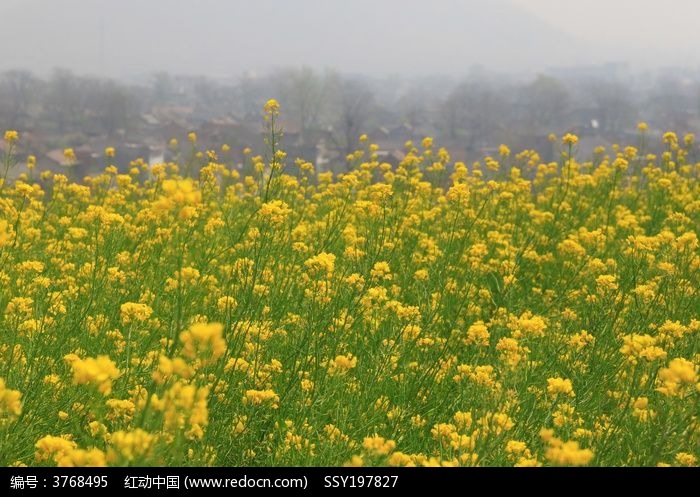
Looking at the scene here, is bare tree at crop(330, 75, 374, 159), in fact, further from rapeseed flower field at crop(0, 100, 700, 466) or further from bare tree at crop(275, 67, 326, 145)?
rapeseed flower field at crop(0, 100, 700, 466)

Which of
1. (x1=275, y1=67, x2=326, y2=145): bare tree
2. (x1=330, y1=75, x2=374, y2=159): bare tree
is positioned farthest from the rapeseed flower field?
(x1=275, y1=67, x2=326, y2=145): bare tree

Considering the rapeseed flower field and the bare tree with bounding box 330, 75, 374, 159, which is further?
the bare tree with bounding box 330, 75, 374, 159

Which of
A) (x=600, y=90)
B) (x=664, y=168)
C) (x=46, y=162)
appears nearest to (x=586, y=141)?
(x=600, y=90)

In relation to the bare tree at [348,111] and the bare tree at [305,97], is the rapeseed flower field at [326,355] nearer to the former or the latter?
the bare tree at [348,111]

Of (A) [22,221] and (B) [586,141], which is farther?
(B) [586,141]

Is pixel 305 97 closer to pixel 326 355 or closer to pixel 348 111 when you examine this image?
pixel 348 111

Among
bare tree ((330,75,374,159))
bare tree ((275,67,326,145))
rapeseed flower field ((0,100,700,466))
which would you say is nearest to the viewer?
rapeseed flower field ((0,100,700,466))

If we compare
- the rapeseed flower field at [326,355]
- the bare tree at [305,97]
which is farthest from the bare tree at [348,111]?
the rapeseed flower field at [326,355]

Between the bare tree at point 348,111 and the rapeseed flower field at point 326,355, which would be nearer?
the rapeseed flower field at point 326,355

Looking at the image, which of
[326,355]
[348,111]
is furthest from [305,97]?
[326,355]

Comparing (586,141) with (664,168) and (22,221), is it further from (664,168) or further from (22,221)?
(22,221)

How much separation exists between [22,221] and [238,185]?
10.6ft

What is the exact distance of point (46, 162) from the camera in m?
47.4
